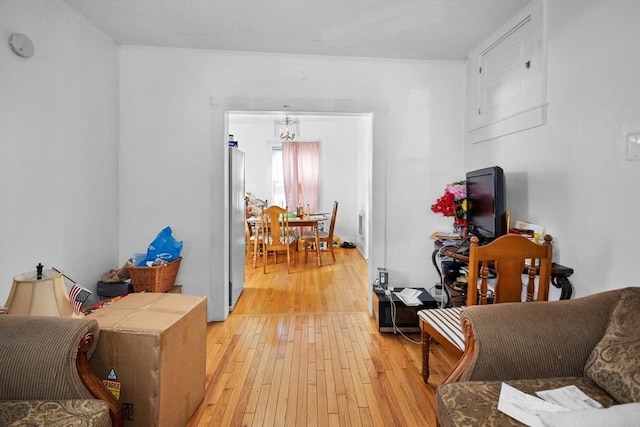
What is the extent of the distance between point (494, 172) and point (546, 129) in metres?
0.43

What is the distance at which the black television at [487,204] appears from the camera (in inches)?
77.6

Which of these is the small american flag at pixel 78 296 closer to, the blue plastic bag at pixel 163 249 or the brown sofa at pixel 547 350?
the blue plastic bag at pixel 163 249

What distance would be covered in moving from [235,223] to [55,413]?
7.22 ft

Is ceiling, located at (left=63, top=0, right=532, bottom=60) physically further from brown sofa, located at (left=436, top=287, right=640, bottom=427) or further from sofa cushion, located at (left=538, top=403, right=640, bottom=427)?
sofa cushion, located at (left=538, top=403, right=640, bottom=427)

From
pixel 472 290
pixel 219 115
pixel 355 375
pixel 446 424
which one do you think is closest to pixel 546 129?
pixel 472 290

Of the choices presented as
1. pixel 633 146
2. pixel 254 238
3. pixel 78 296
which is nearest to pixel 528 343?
pixel 633 146

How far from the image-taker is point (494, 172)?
1.98m

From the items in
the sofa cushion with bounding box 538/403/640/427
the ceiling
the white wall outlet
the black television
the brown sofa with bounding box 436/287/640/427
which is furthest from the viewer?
the ceiling

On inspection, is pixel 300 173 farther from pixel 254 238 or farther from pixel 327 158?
pixel 254 238

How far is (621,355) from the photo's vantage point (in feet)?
3.58

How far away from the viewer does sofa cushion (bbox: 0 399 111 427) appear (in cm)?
97


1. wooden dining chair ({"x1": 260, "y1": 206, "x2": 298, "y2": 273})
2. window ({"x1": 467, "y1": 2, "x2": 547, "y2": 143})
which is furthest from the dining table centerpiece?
wooden dining chair ({"x1": 260, "y1": 206, "x2": 298, "y2": 273})

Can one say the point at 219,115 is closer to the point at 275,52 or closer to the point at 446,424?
the point at 275,52

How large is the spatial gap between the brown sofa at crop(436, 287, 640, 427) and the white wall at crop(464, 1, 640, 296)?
42 cm
